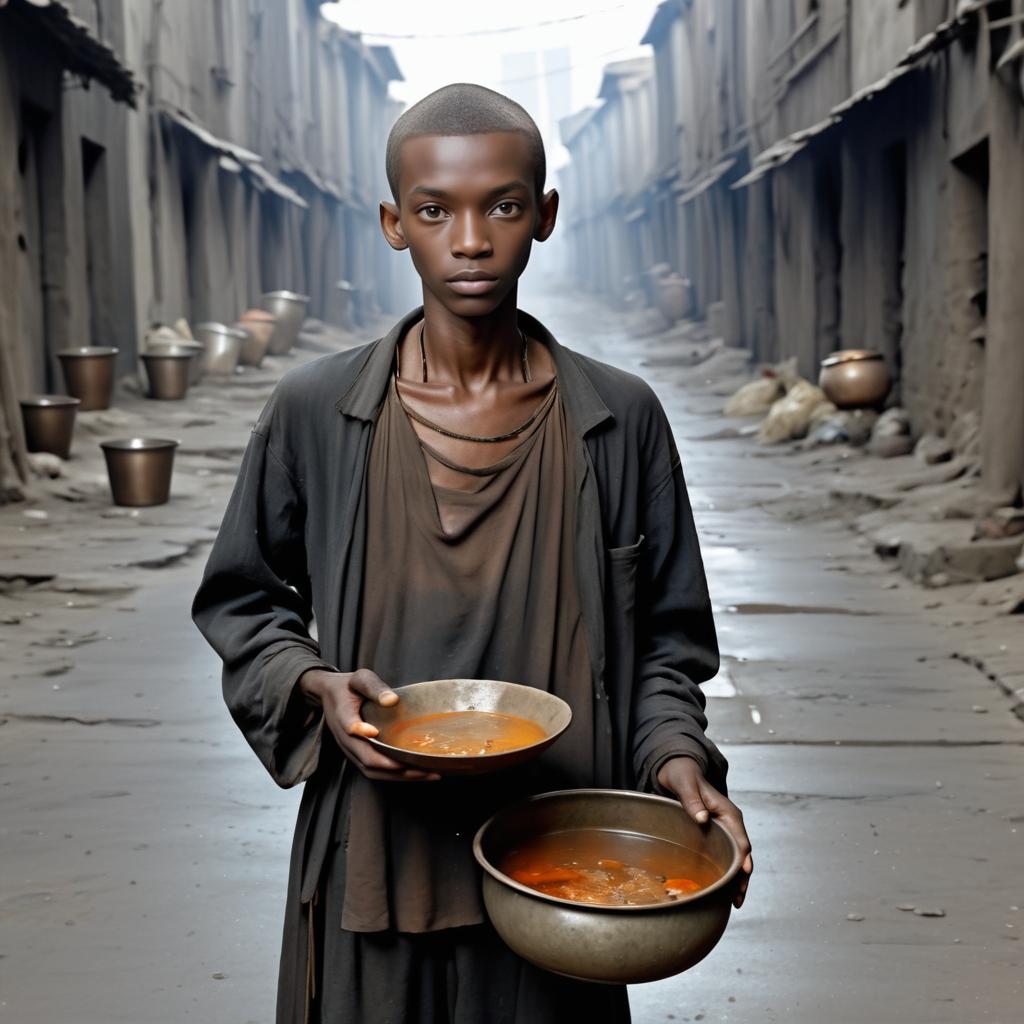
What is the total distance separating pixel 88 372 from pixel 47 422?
2098mm

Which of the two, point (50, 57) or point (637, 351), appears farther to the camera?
point (637, 351)

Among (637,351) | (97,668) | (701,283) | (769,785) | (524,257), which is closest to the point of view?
(524,257)

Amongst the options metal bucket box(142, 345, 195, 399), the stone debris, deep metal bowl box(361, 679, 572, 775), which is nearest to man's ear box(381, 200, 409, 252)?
deep metal bowl box(361, 679, 572, 775)

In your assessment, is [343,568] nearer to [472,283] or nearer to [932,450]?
[472,283]

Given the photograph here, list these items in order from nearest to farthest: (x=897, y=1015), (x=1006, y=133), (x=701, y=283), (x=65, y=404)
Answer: (x=897, y=1015) → (x=1006, y=133) → (x=65, y=404) → (x=701, y=283)

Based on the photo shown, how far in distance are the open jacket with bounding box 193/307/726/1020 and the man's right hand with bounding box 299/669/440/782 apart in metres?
0.09

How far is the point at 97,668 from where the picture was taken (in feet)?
20.7

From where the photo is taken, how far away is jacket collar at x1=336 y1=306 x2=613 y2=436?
1.96m

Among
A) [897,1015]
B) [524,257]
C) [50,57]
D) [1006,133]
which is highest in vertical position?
[50,57]

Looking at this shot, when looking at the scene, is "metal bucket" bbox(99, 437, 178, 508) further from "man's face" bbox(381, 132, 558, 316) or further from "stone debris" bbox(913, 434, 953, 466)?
"man's face" bbox(381, 132, 558, 316)

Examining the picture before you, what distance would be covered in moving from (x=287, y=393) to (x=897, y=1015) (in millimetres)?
2222

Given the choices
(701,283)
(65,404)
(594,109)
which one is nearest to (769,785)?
(65,404)

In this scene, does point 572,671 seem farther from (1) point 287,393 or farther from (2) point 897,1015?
(2) point 897,1015

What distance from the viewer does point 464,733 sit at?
183cm
